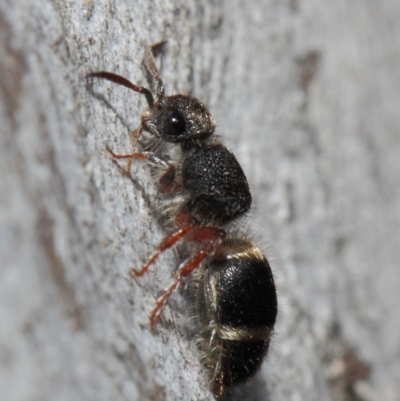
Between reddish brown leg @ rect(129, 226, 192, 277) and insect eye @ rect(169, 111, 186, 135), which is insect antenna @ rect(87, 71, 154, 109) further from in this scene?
reddish brown leg @ rect(129, 226, 192, 277)

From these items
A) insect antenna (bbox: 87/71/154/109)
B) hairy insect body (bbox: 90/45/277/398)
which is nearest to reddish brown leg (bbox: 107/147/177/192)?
hairy insect body (bbox: 90/45/277/398)

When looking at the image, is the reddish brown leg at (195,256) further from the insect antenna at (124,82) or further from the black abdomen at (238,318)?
the insect antenna at (124,82)

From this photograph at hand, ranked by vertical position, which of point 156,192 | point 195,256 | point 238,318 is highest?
point 156,192

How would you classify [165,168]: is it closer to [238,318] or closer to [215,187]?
[215,187]

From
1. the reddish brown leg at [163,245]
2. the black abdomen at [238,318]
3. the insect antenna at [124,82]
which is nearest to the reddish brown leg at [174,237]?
the reddish brown leg at [163,245]

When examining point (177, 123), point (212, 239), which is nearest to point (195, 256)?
point (212, 239)

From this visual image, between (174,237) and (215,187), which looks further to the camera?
(215,187)

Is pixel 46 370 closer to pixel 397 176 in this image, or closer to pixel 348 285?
pixel 348 285
